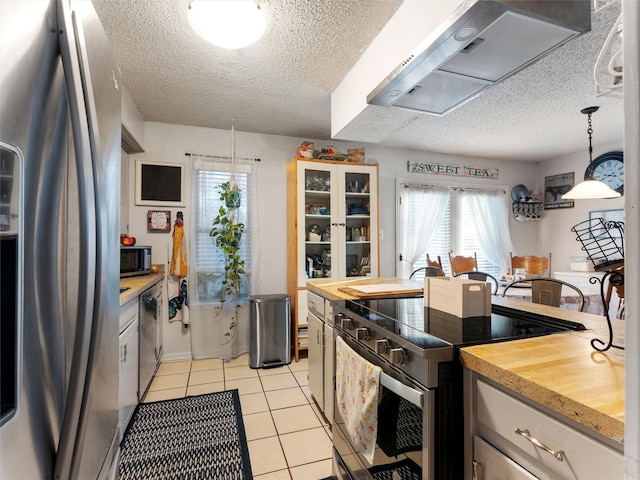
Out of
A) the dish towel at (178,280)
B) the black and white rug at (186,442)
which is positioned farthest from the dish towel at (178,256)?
the black and white rug at (186,442)

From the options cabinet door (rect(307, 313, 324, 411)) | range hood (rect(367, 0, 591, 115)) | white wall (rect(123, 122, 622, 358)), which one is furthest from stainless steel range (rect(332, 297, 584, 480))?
white wall (rect(123, 122, 622, 358))

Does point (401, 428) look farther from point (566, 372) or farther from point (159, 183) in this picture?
point (159, 183)

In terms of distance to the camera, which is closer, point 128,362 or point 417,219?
point 128,362

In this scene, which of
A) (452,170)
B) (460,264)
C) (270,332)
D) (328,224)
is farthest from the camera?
(452,170)

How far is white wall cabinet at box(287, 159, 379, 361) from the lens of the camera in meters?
3.42

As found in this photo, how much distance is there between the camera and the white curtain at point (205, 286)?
340 centimetres

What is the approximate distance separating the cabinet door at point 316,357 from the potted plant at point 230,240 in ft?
4.57

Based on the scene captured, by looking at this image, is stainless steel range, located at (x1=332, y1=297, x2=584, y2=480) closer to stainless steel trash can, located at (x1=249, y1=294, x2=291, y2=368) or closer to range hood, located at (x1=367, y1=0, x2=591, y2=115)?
range hood, located at (x1=367, y1=0, x2=591, y2=115)

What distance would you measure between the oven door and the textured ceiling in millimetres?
1855

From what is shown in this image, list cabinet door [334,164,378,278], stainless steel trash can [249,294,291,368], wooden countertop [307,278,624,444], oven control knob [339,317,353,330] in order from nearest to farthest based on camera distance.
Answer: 1. wooden countertop [307,278,624,444]
2. oven control knob [339,317,353,330]
3. stainless steel trash can [249,294,291,368]
4. cabinet door [334,164,378,278]

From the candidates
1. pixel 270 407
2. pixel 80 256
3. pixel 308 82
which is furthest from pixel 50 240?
pixel 308 82

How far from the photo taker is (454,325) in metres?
1.17

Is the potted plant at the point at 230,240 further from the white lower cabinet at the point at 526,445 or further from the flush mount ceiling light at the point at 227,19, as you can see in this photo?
the white lower cabinet at the point at 526,445

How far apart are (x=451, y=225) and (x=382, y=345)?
3908mm
